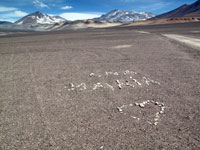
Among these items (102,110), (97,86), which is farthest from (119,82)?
(102,110)

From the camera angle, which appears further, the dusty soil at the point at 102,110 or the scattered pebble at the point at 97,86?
the scattered pebble at the point at 97,86

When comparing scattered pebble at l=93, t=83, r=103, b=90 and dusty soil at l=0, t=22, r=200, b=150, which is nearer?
dusty soil at l=0, t=22, r=200, b=150

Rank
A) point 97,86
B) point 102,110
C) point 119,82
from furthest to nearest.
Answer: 1. point 119,82
2. point 97,86
3. point 102,110

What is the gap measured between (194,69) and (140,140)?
706 cm

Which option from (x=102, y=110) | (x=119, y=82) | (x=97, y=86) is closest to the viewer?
(x=102, y=110)

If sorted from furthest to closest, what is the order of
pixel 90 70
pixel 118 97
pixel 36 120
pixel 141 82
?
1. pixel 90 70
2. pixel 141 82
3. pixel 118 97
4. pixel 36 120

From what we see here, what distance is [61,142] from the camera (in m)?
3.83

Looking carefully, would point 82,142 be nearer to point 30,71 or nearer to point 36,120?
point 36,120

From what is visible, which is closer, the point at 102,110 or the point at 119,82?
the point at 102,110

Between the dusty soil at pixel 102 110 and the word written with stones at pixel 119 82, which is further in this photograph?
the word written with stones at pixel 119 82

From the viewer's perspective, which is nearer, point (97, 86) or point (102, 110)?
point (102, 110)

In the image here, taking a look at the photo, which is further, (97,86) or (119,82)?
(119,82)

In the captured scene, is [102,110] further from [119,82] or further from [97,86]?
[119,82]

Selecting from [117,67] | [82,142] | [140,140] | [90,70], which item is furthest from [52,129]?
[117,67]
